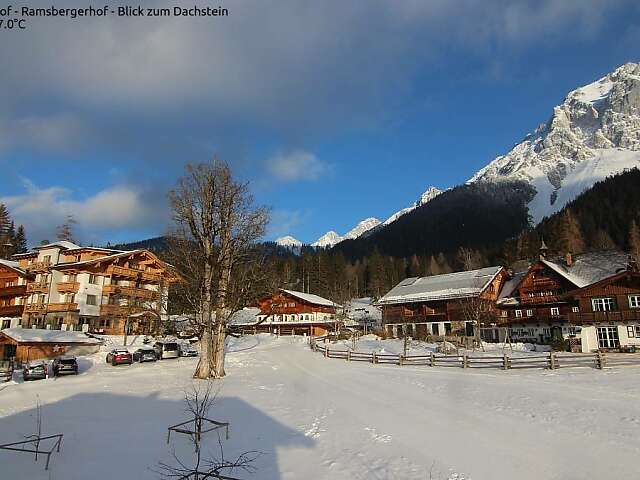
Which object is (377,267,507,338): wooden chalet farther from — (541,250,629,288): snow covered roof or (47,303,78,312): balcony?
(47,303,78,312): balcony

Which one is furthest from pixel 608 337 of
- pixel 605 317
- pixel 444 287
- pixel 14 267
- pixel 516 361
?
pixel 14 267

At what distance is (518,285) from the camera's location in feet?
204

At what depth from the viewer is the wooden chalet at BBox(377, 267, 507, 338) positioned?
211 feet

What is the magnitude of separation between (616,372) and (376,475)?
2207cm

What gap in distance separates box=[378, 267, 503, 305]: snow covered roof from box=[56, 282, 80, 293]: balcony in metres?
43.9

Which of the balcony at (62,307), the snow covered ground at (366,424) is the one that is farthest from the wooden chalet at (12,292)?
the snow covered ground at (366,424)

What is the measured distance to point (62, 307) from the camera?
56.8m

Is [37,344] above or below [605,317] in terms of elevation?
below

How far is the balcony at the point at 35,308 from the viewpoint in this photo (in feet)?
189

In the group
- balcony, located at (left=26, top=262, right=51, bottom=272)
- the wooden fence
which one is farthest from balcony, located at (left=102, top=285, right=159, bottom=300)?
the wooden fence

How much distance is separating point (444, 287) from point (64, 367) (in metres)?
53.4

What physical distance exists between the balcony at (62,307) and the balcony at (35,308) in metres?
0.76

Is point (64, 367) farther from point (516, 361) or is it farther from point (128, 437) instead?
point (516, 361)

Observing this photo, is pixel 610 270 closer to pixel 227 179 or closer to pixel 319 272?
pixel 227 179
